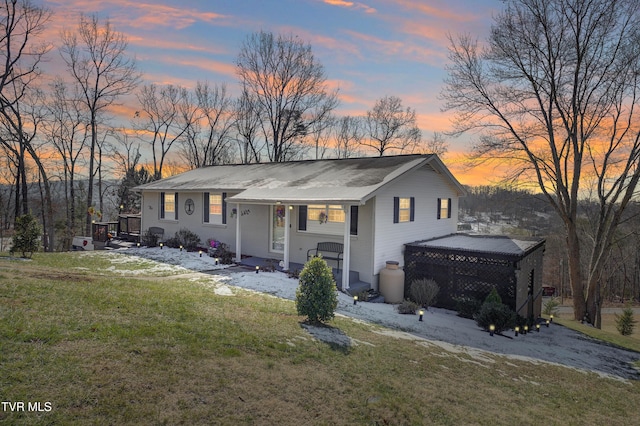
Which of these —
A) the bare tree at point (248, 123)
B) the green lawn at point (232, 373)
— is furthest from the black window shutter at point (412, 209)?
the bare tree at point (248, 123)

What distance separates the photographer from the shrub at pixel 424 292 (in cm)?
1197

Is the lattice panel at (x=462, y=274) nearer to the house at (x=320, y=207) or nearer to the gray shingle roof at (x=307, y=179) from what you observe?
the house at (x=320, y=207)

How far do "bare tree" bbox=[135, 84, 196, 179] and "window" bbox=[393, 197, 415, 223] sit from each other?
2656cm

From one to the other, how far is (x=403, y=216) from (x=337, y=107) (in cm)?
2126

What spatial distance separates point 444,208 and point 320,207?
7026mm

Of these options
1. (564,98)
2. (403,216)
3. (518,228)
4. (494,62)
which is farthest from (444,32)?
(518,228)

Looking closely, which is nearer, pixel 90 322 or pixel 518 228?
pixel 90 322

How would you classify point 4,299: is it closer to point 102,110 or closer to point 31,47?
point 31,47

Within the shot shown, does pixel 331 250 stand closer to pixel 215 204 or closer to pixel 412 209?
pixel 412 209

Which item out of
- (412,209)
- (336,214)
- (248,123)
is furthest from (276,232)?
(248,123)

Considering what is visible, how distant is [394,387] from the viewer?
5133mm

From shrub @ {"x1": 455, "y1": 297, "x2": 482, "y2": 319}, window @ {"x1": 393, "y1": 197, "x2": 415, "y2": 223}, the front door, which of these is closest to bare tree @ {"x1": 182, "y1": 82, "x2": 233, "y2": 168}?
the front door

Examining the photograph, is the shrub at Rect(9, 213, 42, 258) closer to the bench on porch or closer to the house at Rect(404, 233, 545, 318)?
the bench on porch

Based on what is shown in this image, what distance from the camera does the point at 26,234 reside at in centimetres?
1238
